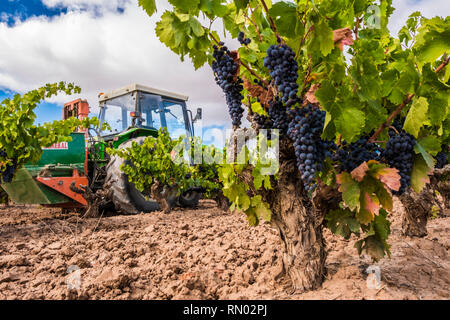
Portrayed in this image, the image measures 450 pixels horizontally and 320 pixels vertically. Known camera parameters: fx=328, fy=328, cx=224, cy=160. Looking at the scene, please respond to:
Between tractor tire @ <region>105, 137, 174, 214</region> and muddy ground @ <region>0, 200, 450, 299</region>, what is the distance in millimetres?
2183

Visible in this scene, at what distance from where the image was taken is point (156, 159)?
238 inches

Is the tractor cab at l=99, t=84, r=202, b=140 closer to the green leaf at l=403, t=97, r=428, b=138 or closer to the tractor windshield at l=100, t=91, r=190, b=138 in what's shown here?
the tractor windshield at l=100, t=91, r=190, b=138

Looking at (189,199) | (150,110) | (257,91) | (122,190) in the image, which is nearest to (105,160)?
(122,190)

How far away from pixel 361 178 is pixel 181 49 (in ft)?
3.66

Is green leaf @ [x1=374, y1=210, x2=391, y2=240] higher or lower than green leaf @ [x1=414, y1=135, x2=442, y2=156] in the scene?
lower

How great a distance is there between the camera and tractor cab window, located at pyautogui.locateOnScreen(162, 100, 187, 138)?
7.53 m

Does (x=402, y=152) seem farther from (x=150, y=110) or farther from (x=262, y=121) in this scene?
(x=150, y=110)

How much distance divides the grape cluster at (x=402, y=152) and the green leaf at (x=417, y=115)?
9cm

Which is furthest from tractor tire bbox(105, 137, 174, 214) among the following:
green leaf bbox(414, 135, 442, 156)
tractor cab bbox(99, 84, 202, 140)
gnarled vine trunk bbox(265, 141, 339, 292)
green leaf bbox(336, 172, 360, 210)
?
green leaf bbox(414, 135, 442, 156)

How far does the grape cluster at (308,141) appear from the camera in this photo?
1.57 meters

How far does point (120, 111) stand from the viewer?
24.2ft

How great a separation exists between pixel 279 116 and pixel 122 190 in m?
4.84

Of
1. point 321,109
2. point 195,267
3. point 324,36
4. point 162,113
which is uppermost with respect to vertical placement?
point 162,113

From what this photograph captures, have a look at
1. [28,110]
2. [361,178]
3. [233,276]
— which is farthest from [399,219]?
[28,110]
